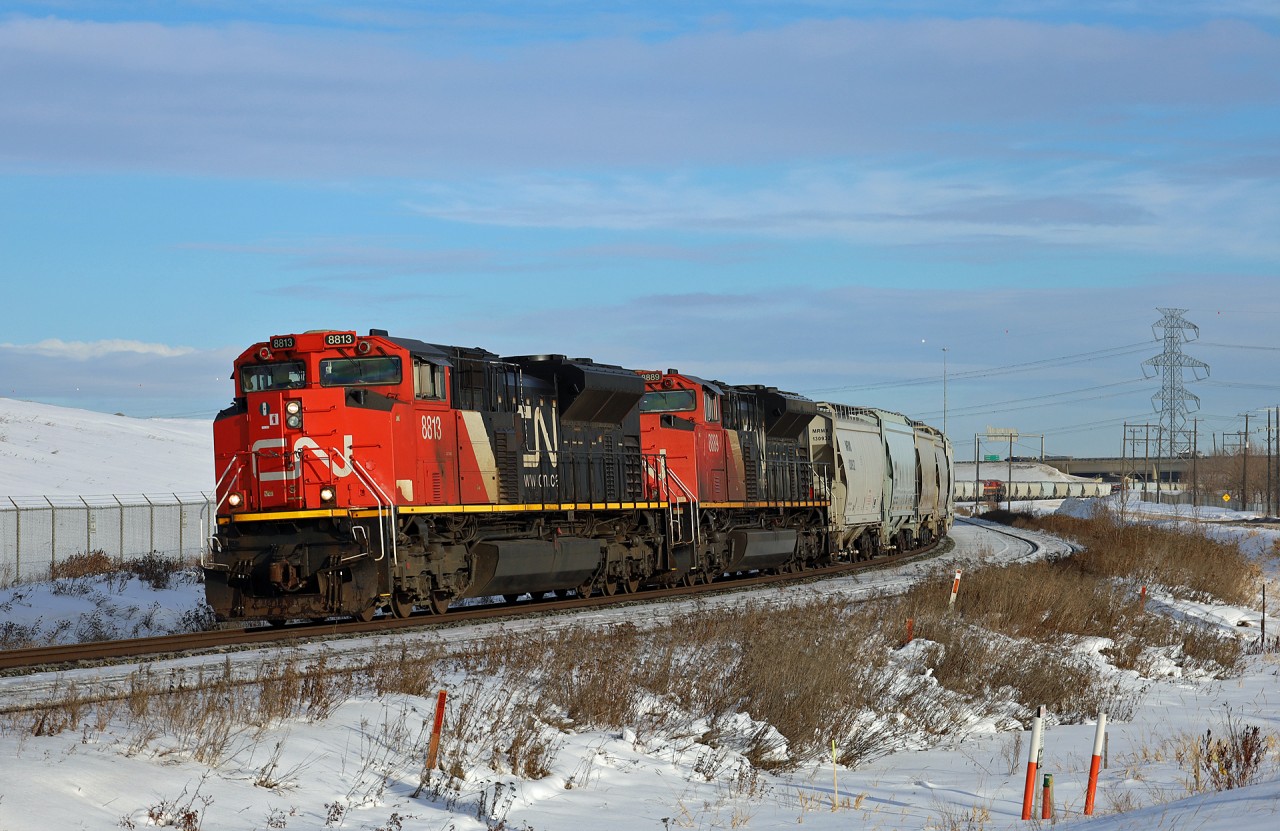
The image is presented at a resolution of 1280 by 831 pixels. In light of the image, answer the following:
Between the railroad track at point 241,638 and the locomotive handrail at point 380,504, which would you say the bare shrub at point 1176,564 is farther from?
the locomotive handrail at point 380,504

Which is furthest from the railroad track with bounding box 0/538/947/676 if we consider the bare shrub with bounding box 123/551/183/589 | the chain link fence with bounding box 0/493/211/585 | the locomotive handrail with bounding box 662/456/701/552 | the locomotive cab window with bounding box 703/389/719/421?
the chain link fence with bounding box 0/493/211/585

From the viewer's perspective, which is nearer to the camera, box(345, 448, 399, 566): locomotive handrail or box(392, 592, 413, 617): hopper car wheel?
box(345, 448, 399, 566): locomotive handrail

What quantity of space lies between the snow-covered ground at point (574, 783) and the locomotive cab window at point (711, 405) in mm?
12371

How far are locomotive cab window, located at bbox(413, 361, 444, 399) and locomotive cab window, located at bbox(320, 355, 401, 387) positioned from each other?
15.5 inches

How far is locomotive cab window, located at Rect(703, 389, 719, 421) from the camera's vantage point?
89.5 feet

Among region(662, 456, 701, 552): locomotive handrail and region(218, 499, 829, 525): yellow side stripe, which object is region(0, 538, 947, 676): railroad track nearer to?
region(218, 499, 829, 525): yellow side stripe

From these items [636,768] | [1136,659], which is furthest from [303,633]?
[1136,659]

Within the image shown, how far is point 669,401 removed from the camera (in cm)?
2664

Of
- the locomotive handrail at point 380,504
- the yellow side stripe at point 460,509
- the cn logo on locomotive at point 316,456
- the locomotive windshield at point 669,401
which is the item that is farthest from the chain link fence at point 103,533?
the locomotive handrail at point 380,504

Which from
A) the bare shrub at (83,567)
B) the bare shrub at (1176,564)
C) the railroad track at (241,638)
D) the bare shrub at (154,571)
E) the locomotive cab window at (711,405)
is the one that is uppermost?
the locomotive cab window at (711,405)

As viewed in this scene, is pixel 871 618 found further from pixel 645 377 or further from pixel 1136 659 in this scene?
pixel 645 377

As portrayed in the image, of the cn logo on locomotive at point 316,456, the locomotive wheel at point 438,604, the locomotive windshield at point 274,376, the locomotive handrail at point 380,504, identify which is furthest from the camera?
the locomotive wheel at point 438,604

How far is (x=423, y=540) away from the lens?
18.5 m

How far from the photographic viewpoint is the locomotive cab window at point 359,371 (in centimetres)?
1806
